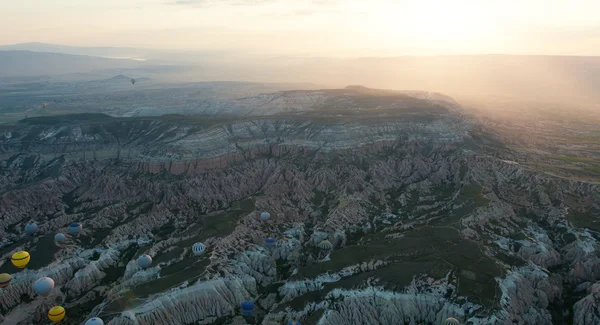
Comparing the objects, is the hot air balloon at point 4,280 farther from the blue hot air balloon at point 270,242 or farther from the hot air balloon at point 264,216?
the hot air balloon at point 264,216

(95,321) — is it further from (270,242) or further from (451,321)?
(451,321)

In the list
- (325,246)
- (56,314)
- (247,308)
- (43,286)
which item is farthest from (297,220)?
(43,286)

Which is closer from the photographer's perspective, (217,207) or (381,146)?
(217,207)

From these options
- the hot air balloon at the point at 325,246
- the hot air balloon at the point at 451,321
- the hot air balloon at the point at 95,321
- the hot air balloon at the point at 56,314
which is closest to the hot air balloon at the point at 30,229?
the hot air balloon at the point at 56,314

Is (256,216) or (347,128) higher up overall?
(347,128)

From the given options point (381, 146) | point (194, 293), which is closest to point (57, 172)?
point (194, 293)

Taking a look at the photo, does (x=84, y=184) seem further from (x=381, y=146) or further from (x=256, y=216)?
(x=381, y=146)

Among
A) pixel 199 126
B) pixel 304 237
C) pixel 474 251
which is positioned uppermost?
pixel 199 126
